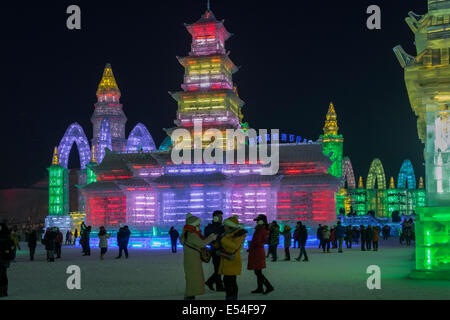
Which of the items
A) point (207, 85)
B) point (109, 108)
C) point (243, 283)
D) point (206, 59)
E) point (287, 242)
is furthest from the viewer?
point (109, 108)

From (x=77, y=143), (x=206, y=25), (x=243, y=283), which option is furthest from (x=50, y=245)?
(x=77, y=143)

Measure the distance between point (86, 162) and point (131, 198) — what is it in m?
13.6

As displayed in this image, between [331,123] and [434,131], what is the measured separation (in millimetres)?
81660

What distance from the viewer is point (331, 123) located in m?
96.1

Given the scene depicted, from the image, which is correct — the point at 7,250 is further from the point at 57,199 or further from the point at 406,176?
the point at 406,176

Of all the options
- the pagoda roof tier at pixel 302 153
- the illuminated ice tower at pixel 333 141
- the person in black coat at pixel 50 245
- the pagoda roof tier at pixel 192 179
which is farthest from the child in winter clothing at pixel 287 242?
the illuminated ice tower at pixel 333 141

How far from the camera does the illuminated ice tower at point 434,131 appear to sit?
48.4ft

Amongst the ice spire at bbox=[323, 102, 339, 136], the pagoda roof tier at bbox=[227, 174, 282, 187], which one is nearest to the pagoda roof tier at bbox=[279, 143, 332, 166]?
the pagoda roof tier at bbox=[227, 174, 282, 187]

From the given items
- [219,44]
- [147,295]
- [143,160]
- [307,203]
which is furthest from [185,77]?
[147,295]

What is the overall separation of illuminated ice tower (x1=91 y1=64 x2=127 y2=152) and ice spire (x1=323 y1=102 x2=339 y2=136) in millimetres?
37224

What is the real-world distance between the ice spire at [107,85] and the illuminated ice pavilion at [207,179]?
650 inches

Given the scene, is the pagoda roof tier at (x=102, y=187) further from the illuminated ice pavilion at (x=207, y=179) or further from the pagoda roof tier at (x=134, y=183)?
the pagoda roof tier at (x=134, y=183)
